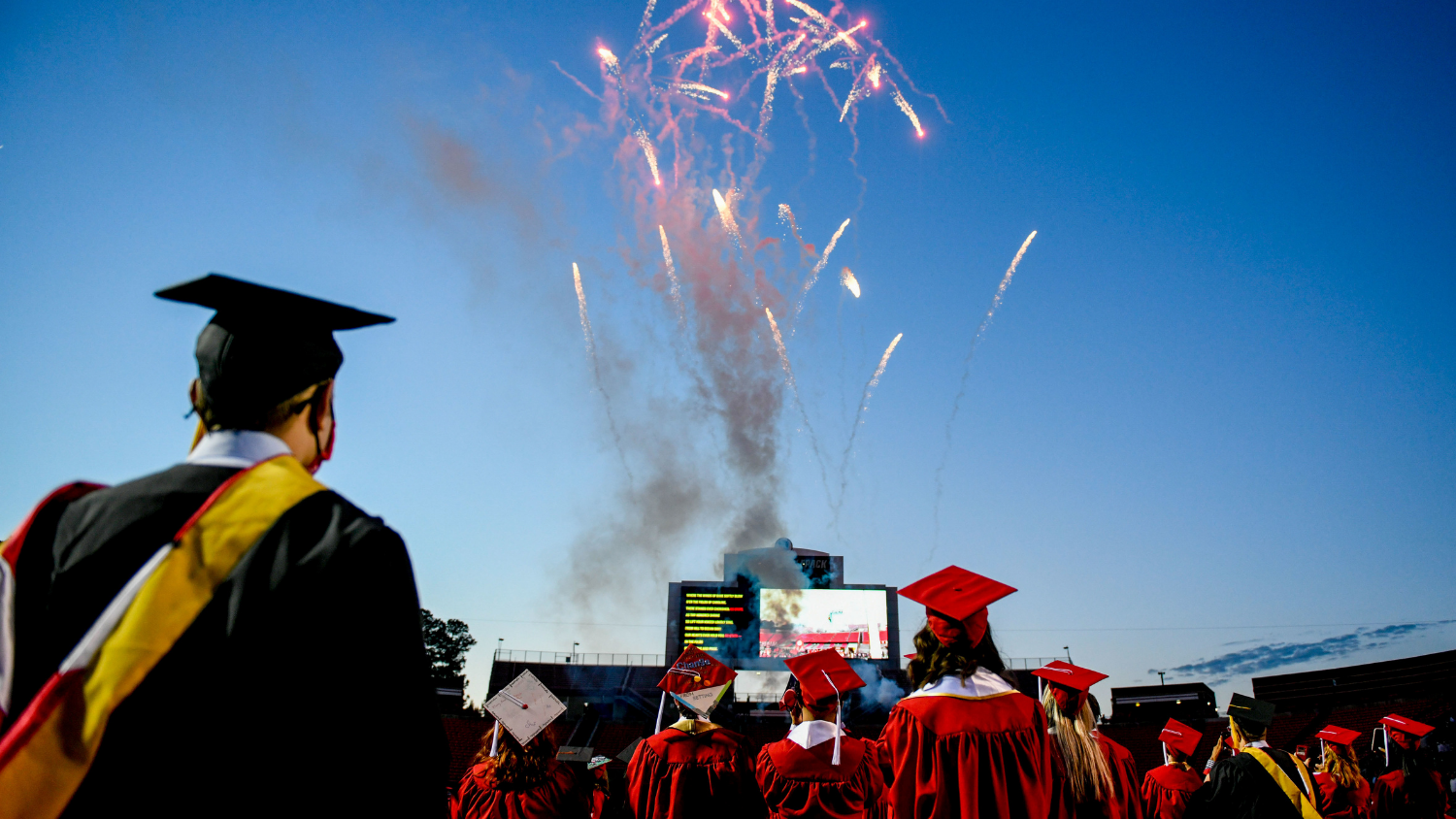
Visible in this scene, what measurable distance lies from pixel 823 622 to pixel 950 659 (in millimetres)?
26630

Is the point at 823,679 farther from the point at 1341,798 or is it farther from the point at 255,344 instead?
the point at 1341,798

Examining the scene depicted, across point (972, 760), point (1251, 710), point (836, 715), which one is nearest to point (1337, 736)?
Result: point (1251, 710)

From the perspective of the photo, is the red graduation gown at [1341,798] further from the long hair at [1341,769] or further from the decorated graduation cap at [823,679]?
the decorated graduation cap at [823,679]

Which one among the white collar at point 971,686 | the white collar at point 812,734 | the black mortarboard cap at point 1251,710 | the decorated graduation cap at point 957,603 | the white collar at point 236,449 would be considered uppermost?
the white collar at point 236,449

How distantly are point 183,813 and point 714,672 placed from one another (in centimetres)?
584

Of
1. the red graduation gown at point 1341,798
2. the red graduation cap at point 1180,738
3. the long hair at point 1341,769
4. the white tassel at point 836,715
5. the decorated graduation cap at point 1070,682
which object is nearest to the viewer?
the decorated graduation cap at point 1070,682

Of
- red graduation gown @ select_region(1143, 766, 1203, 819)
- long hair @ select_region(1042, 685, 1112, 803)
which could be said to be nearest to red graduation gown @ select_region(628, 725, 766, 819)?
long hair @ select_region(1042, 685, 1112, 803)

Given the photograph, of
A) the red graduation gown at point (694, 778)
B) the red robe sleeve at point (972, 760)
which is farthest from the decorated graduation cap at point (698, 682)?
the red robe sleeve at point (972, 760)

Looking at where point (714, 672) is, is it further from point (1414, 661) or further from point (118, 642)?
point (1414, 661)

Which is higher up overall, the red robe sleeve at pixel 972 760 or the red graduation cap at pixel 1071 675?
the red graduation cap at pixel 1071 675

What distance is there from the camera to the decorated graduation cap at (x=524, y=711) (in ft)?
17.9

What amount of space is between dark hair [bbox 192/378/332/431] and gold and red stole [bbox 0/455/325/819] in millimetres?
224

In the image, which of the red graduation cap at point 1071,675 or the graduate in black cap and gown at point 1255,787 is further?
the graduate in black cap and gown at point 1255,787

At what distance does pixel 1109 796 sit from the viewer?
4.38 m
